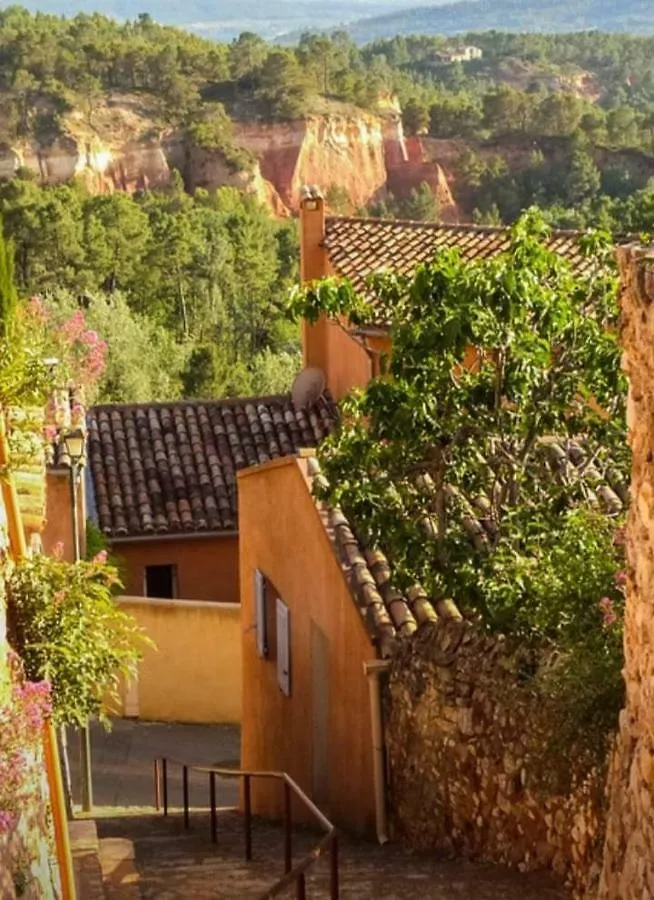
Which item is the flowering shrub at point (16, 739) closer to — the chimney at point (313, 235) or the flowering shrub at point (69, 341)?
the flowering shrub at point (69, 341)

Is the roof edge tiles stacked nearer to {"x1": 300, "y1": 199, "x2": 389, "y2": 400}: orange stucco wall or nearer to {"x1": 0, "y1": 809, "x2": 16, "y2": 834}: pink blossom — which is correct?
{"x1": 0, "y1": 809, "x2": 16, "y2": 834}: pink blossom

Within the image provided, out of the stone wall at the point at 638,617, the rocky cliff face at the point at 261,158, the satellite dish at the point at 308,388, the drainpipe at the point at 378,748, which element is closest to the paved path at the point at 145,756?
the satellite dish at the point at 308,388

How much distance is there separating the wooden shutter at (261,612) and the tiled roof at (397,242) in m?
6.50

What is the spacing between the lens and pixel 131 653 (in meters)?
8.98

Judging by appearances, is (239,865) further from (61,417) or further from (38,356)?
(61,417)

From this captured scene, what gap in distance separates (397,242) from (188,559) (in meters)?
5.01

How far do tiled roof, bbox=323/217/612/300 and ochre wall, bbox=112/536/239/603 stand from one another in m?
3.96

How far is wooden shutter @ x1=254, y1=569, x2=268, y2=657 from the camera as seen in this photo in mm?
14828

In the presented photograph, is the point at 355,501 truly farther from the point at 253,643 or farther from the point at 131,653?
the point at 253,643

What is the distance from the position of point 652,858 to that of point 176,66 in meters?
92.3

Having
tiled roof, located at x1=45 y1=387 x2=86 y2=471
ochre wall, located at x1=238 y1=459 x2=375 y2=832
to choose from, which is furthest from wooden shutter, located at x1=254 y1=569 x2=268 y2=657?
tiled roof, located at x1=45 y1=387 x2=86 y2=471

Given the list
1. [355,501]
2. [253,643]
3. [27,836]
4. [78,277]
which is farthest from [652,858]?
[78,277]

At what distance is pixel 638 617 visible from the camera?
23.3ft

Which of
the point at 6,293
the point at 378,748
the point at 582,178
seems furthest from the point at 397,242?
the point at 582,178
